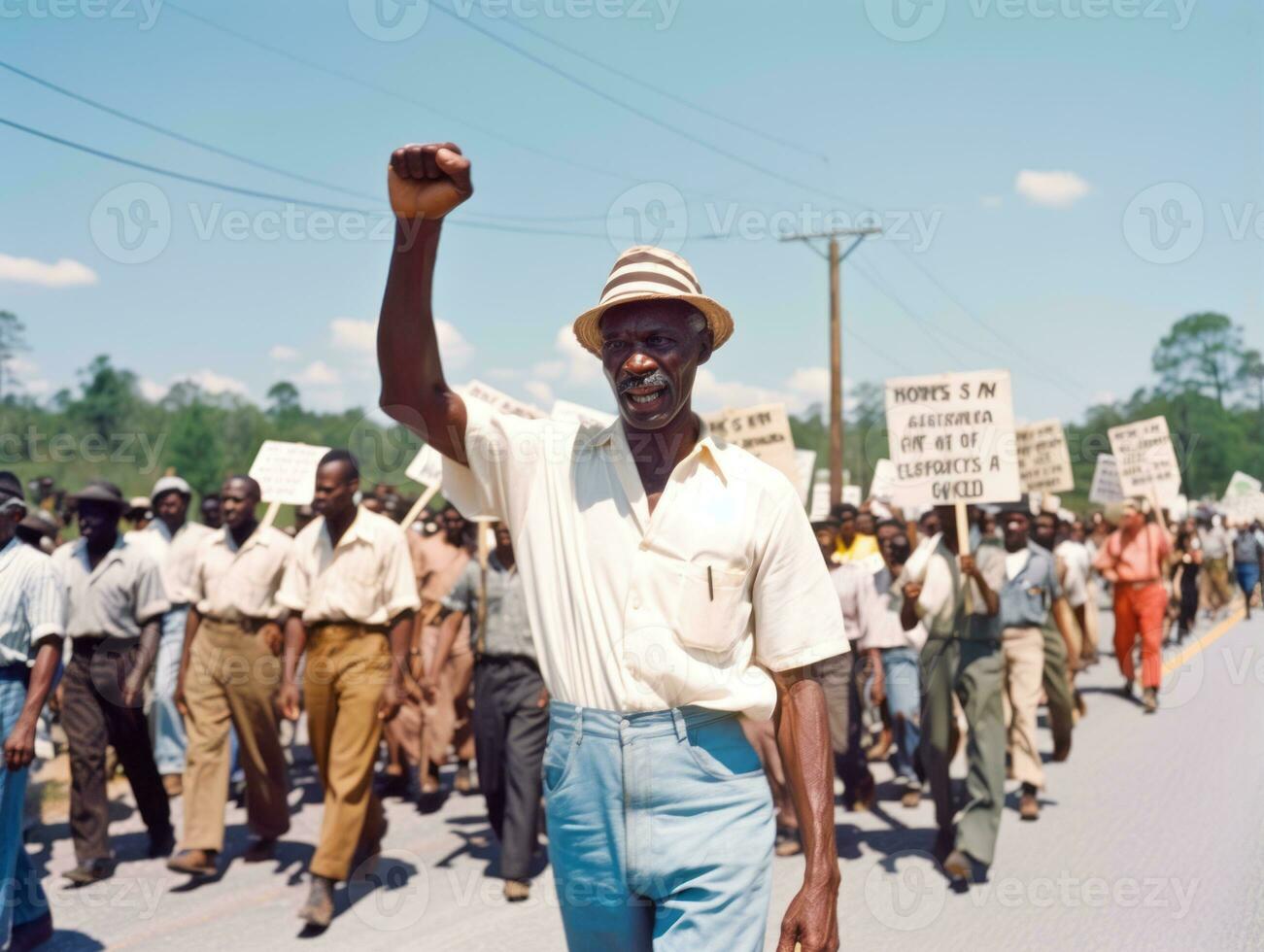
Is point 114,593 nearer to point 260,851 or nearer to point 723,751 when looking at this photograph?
point 260,851

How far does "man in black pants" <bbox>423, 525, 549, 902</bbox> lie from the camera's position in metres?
6.71

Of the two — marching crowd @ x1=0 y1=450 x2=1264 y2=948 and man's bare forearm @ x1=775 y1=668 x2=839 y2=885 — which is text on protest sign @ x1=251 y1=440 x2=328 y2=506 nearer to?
marching crowd @ x1=0 y1=450 x2=1264 y2=948

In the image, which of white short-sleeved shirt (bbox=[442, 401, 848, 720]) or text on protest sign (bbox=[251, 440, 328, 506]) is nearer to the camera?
white short-sleeved shirt (bbox=[442, 401, 848, 720])

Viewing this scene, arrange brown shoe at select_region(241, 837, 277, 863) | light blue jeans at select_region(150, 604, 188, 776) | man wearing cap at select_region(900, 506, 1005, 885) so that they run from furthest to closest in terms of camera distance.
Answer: light blue jeans at select_region(150, 604, 188, 776), brown shoe at select_region(241, 837, 277, 863), man wearing cap at select_region(900, 506, 1005, 885)

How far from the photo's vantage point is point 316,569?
21.7 ft

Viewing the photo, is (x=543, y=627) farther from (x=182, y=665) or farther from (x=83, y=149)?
(x=83, y=149)

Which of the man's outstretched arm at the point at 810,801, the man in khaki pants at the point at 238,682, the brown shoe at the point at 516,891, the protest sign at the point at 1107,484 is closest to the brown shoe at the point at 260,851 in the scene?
the man in khaki pants at the point at 238,682

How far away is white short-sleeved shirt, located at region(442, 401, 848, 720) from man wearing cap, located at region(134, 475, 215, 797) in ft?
21.8

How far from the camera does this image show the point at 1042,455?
1252cm

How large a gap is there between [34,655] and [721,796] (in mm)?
4050

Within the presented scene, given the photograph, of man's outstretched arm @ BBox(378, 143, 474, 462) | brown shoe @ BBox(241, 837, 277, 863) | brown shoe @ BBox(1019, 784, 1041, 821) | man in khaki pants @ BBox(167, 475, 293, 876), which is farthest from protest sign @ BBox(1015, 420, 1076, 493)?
man's outstretched arm @ BBox(378, 143, 474, 462)

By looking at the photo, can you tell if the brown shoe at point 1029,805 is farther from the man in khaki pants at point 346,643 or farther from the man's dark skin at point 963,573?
the man in khaki pants at point 346,643

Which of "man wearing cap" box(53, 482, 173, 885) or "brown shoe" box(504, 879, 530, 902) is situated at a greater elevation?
"man wearing cap" box(53, 482, 173, 885)

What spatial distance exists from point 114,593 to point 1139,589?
10.2 m
